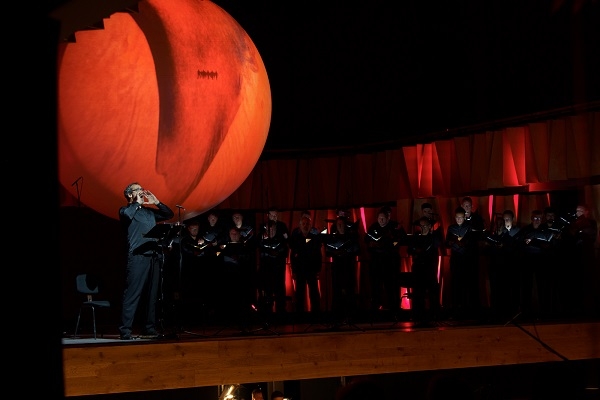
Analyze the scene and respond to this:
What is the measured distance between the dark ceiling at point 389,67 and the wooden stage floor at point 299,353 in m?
4.19

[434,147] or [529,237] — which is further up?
[434,147]

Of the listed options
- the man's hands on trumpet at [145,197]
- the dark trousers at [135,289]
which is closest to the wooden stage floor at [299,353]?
the dark trousers at [135,289]

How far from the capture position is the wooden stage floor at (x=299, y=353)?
718cm

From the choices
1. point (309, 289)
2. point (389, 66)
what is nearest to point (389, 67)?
point (389, 66)

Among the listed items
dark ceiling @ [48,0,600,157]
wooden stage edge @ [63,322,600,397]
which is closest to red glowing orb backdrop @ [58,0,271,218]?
wooden stage edge @ [63,322,600,397]

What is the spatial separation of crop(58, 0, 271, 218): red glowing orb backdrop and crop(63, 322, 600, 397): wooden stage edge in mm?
1861

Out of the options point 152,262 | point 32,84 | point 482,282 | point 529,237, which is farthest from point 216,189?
point 32,84

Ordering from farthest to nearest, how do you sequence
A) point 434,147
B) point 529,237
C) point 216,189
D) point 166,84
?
point 434,147 < point 529,237 < point 216,189 < point 166,84

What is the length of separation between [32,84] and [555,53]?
10.6 meters

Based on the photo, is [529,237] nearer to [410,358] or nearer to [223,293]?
[410,358]

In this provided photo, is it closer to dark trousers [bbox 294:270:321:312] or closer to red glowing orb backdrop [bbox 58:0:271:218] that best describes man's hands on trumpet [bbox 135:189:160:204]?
red glowing orb backdrop [bbox 58:0:271:218]

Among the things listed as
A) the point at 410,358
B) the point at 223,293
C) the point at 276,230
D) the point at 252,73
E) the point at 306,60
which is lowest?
the point at 410,358

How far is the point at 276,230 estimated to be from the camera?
34.0 feet

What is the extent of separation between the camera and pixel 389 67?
43.6ft
